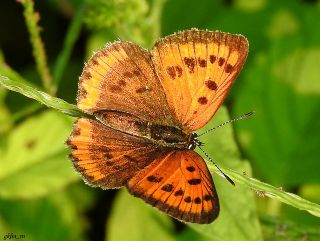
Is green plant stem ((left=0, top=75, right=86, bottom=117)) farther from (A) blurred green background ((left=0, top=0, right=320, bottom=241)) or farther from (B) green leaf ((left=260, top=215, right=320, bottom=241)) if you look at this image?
(B) green leaf ((left=260, top=215, right=320, bottom=241))

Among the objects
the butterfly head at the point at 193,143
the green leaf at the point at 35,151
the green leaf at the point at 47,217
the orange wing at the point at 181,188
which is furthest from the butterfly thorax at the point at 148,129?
the green leaf at the point at 47,217

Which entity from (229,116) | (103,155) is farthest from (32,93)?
(229,116)

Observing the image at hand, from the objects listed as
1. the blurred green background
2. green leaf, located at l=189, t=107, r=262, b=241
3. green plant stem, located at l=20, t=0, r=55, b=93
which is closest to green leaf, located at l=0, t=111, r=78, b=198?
the blurred green background

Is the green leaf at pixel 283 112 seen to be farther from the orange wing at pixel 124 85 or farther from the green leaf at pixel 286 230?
the orange wing at pixel 124 85

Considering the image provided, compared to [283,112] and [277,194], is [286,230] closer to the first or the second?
[277,194]

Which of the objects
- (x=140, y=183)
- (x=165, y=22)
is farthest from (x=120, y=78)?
(x=165, y=22)
